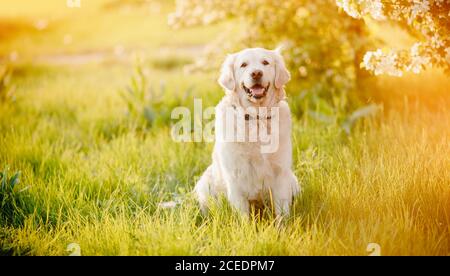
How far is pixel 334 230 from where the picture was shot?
3029mm

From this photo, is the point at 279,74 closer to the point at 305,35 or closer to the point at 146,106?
the point at 146,106

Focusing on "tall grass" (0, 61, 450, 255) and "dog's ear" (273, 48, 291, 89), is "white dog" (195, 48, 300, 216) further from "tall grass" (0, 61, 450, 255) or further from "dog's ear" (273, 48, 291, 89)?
"tall grass" (0, 61, 450, 255)

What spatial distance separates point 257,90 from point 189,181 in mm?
1296

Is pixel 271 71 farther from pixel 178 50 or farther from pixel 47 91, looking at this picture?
pixel 178 50

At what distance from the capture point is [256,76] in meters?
3.52

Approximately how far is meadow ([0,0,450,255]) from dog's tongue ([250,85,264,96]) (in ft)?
2.44

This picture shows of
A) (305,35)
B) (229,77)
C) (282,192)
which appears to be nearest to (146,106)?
(305,35)

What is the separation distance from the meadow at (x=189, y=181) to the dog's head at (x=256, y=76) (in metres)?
0.67

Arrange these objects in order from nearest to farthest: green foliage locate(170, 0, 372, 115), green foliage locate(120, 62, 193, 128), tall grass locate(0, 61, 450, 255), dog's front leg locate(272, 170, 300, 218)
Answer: tall grass locate(0, 61, 450, 255)
dog's front leg locate(272, 170, 300, 218)
green foliage locate(120, 62, 193, 128)
green foliage locate(170, 0, 372, 115)

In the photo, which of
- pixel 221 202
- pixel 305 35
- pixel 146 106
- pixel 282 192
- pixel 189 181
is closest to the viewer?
pixel 282 192

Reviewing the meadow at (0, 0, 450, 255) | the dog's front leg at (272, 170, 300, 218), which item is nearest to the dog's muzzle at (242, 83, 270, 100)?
the dog's front leg at (272, 170, 300, 218)

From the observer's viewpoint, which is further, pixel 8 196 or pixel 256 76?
pixel 8 196

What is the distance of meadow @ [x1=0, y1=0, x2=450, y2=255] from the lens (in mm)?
3025

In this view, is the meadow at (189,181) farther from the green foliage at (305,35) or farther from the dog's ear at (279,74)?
the dog's ear at (279,74)
